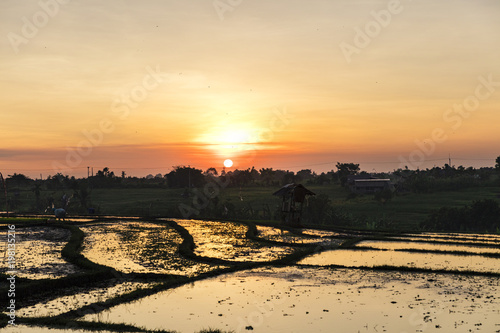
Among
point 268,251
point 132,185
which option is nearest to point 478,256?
point 268,251

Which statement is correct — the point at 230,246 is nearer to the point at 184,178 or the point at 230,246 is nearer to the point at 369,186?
the point at 369,186

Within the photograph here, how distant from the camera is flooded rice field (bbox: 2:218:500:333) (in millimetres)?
10461

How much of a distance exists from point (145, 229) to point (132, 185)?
5795cm

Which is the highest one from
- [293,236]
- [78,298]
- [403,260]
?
[293,236]

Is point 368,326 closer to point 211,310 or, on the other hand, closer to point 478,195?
point 211,310

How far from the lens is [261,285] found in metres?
14.2

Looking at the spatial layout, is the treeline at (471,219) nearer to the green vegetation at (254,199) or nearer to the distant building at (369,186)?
the green vegetation at (254,199)

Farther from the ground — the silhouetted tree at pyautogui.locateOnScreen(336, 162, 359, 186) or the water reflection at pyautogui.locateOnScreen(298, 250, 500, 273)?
the silhouetted tree at pyautogui.locateOnScreen(336, 162, 359, 186)

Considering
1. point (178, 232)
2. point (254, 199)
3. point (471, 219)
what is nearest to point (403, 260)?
point (178, 232)

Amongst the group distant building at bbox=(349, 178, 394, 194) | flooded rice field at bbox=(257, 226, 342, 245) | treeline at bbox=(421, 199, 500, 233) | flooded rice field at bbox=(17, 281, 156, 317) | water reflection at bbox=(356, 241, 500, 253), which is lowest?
flooded rice field at bbox=(17, 281, 156, 317)

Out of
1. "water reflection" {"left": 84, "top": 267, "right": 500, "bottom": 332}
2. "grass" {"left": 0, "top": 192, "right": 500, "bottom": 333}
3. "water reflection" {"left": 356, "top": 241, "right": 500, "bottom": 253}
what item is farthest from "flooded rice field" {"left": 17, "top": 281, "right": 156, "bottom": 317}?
"water reflection" {"left": 356, "top": 241, "right": 500, "bottom": 253}

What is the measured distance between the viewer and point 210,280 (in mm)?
15273

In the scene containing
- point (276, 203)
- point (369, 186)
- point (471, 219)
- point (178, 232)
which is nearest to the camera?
point (178, 232)

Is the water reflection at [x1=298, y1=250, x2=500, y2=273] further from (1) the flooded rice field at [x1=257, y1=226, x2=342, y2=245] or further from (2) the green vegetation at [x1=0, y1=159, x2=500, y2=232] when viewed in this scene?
(2) the green vegetation at [x1=0, y1=159, x2=500, y2=232]
